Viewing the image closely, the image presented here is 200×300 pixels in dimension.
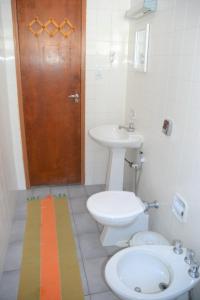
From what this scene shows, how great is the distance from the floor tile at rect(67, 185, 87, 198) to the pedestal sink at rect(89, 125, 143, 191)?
19.4 inches

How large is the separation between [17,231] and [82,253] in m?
0.67

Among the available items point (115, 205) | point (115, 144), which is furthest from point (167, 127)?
point (115, 205)

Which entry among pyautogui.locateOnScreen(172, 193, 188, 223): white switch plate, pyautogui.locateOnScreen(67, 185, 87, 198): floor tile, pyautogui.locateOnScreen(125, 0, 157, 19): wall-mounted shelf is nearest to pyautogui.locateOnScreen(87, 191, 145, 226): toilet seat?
pyautogui.locateOnScreen(172, 193, 188, 223): white switch plate

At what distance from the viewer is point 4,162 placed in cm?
226

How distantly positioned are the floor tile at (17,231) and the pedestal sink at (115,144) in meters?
0.90

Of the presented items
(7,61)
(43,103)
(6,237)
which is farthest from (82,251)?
(7,61)

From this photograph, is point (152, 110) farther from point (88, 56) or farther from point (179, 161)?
point (88, 56)

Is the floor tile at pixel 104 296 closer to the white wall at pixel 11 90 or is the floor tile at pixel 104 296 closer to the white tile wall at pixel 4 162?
the white tile wall at pixel 4 162

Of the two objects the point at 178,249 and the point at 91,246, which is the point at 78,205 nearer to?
the point at 91,246

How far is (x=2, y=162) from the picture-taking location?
217 centimetres

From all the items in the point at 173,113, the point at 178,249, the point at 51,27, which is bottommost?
the point at 178,249

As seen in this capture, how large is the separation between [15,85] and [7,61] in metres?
0.24

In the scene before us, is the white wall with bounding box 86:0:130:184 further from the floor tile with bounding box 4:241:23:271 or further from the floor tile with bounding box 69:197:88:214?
the floor tile with bounding box 4:241:23:271

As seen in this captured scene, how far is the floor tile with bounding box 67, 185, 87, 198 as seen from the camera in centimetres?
292
